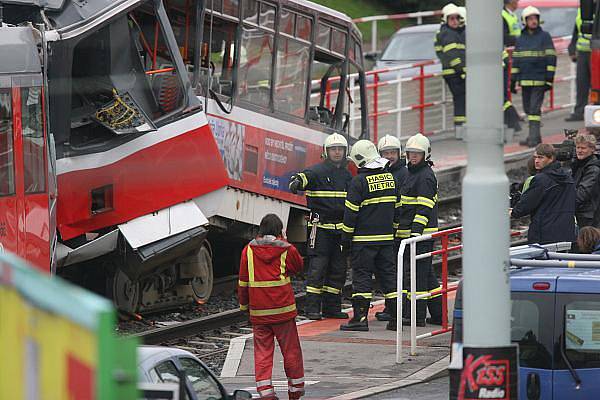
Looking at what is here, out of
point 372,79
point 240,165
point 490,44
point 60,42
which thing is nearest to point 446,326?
point 240,165

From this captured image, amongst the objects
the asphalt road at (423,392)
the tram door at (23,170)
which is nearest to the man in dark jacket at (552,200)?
the asphalt road at (423,392)

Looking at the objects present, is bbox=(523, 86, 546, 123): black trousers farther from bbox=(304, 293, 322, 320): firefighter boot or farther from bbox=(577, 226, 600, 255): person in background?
bbox=(577, 226, 600, 255): person in background

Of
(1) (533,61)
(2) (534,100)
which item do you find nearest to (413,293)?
(1) (533,61)

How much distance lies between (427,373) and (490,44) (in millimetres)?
5185

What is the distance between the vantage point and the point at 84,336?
11.6 feet

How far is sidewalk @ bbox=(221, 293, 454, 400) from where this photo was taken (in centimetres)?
1096

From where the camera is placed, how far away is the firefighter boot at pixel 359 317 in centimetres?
1326

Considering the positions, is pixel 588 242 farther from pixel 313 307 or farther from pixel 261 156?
pixel 261 156

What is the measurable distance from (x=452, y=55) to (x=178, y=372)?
1701 centimetres

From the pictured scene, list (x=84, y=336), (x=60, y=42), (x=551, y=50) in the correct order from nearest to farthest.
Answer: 1. (x=84, y=336)
2. (x=60, y=42)
3. (x=551, y=50)

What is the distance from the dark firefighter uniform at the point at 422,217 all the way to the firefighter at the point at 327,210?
29.6 inches

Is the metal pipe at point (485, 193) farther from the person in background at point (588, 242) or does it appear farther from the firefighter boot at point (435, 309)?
the firefighter boot at point (435, 309)

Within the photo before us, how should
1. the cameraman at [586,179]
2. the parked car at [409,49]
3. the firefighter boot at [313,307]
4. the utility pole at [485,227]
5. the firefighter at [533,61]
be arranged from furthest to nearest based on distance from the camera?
the parked car at [409,49], the firefighter at [533,61], the firefighter boot at [313,307], the cameraman at [586,179], the utility pole at [485,227]

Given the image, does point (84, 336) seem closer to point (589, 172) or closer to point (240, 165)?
point (589, 172)
